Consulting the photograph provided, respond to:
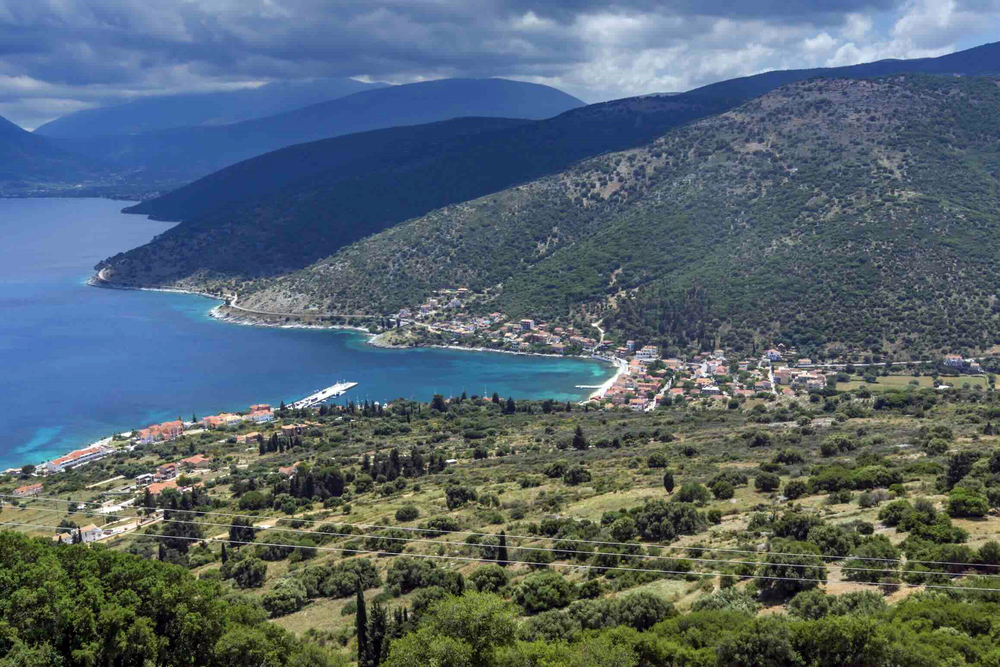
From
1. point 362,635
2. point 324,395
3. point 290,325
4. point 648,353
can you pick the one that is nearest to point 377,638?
point 362,635

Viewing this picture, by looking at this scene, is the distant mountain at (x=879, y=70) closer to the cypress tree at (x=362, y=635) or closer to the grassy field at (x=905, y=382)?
the grassy field at (x=905, y=382)

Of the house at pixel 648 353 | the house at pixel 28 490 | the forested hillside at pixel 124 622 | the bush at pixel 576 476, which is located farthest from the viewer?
the house at pixel 648 353

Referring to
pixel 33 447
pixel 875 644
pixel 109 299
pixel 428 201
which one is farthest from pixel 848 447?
pixel 109 299

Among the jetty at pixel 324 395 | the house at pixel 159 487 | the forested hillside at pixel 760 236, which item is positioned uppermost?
the forested hillside at pixel 760 236

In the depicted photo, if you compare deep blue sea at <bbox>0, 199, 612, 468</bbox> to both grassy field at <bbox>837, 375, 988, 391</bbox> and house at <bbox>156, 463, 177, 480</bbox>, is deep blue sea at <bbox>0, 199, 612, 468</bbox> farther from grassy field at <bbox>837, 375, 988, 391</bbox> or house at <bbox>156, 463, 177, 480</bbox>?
grassy field at <bbox>837, 375, 988, 391</bbox>

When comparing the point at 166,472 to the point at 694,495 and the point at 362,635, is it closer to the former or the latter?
the point at 362,635

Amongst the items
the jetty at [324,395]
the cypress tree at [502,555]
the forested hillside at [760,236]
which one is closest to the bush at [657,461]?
the cypress tree at [502,555]
